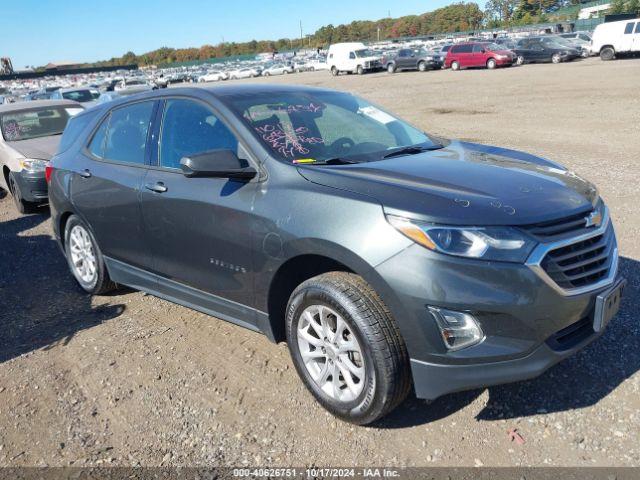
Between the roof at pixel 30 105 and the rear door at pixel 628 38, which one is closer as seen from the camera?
the roof at pixel 30 105

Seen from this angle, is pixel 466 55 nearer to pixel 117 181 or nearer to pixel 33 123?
pixel 33 123

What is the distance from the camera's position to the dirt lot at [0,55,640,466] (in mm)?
2893

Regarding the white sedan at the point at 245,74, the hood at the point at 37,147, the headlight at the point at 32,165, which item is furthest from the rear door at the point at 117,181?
the white sedan at the point at 245,74

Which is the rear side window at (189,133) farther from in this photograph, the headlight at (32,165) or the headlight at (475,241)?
the headlight at (32,165)

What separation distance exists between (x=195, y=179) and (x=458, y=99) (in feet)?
59.6

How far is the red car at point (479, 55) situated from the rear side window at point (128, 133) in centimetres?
3446

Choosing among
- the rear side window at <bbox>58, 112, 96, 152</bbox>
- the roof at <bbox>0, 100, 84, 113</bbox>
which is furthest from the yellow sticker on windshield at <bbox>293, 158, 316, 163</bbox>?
the roof at <bbox>0, 100, 84, 113</bbox>

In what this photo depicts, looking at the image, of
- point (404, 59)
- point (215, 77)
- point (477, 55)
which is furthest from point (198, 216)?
point (215, 77)

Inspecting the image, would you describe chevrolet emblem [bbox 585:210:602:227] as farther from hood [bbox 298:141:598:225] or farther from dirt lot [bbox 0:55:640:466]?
dirt lot [bbox 0:55:640:466]

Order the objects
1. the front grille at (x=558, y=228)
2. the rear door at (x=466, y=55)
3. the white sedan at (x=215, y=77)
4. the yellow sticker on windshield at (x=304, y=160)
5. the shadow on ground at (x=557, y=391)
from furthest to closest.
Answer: the white sedan at (x=215, y=77) < the rear door at (x=466, y=55) < the yellow sticker on windshield at (x=304, y=160) < the shadow on ground at (x=557, y=391) < the front grille at (x=558, y=228)

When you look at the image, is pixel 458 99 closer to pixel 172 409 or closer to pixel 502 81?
pixel 502 81

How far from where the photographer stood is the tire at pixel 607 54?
32.4 m

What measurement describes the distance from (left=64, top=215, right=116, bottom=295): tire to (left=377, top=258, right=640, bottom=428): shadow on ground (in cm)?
288

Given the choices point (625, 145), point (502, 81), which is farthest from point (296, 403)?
point (502, 81)
